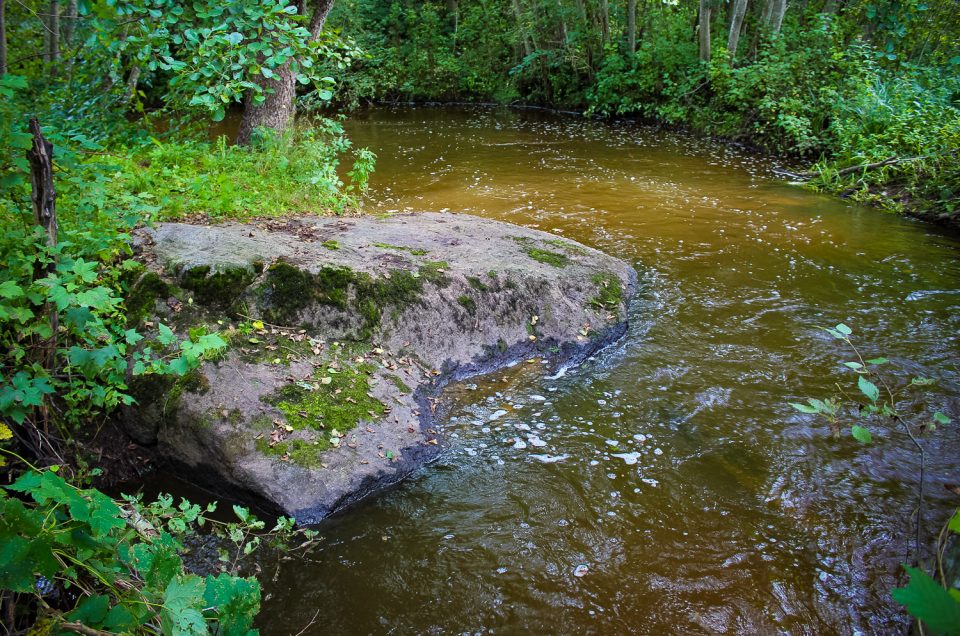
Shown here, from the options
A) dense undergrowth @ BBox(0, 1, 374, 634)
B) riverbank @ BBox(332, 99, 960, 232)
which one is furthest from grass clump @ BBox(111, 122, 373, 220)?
riverbank @ BBox(332, 99, 960, 232)

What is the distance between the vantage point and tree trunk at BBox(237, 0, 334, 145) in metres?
7.87

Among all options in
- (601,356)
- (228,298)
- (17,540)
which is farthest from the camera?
(601,356)

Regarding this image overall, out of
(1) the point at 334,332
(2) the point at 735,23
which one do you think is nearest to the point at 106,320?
(1) the point at 334,332

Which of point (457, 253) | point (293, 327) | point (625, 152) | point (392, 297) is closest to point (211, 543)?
point (293, 327)

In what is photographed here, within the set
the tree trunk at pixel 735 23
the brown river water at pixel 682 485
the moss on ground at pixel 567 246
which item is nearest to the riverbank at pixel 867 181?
the brown river water at pixel 682 485

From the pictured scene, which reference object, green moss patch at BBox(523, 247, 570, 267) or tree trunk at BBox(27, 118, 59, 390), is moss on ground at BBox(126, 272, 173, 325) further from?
green moss patch at BBox(523, 247, 570, 267)

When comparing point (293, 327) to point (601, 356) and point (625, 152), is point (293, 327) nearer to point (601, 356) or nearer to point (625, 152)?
point (601, 356)

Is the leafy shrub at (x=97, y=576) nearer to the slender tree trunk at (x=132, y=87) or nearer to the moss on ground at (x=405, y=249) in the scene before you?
the moss on ground at (x=405, y=249)

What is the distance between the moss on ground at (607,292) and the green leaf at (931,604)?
4808mm

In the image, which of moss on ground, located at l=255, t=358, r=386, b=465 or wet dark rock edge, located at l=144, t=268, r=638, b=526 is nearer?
wet dark rock edge, located at l=144, t=268, r=638, b=526

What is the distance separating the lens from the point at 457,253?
20.0 feet

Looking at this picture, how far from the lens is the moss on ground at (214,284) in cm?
457

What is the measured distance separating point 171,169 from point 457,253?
346 centimetres

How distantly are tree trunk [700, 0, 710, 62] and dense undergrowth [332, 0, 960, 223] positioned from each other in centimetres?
13
